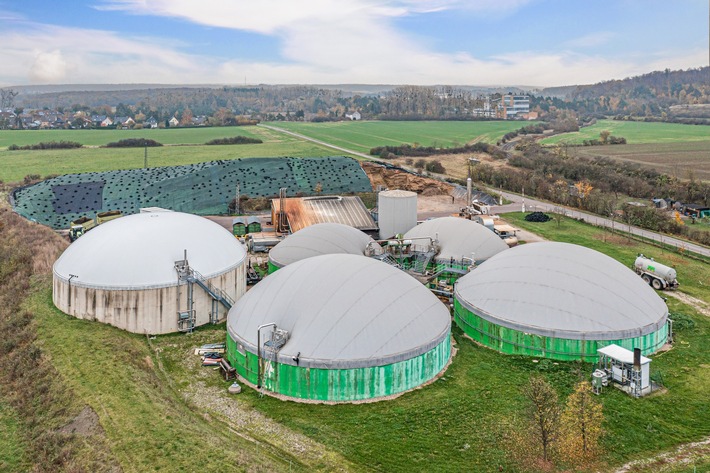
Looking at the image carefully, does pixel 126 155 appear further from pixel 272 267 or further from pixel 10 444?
pixel 10 444

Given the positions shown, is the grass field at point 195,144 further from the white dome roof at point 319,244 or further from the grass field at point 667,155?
the white dome roof at point 319,244

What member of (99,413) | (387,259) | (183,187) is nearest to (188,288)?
(99,413)

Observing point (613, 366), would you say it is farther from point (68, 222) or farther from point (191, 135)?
point (191, 135)

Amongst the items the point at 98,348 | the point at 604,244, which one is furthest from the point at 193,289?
the point at 604,244

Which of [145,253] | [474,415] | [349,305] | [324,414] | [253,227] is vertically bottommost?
[474,415]

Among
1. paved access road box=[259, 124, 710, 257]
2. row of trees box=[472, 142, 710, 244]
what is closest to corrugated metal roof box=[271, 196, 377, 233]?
paved access road box=[259, 124, 710, 257]

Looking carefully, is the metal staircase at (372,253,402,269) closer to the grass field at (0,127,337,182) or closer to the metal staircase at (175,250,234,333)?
the metal staircase at (175,250,234,333)

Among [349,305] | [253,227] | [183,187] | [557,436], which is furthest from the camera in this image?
[183,187]
